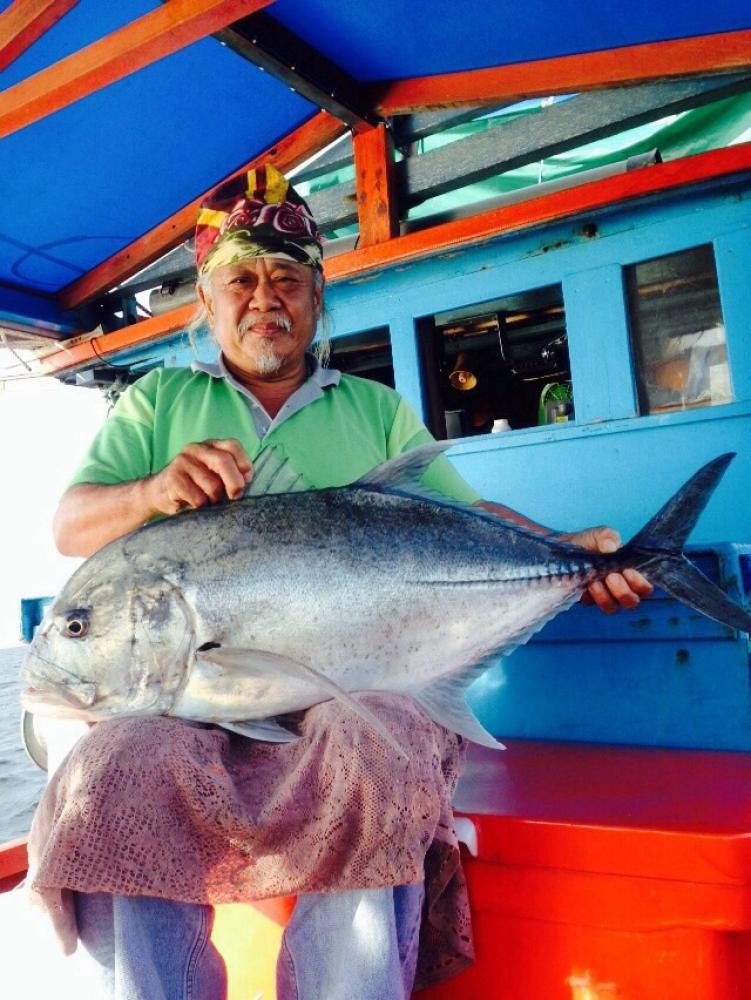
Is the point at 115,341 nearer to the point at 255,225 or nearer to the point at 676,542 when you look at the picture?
the point at 255,225

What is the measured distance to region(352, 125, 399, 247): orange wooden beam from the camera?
348 cm

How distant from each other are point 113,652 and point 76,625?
0.31ft

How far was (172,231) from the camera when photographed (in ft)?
13.9

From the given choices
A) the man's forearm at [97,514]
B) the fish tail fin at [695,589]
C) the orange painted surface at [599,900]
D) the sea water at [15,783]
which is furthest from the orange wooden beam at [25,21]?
the orange painted surface at [599,900]

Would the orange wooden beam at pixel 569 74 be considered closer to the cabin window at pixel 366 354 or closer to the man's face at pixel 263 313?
the cabin window at pixel 366 354

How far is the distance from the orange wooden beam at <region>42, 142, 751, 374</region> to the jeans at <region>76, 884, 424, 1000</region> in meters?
2.60

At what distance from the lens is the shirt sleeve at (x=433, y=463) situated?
6.49 feet

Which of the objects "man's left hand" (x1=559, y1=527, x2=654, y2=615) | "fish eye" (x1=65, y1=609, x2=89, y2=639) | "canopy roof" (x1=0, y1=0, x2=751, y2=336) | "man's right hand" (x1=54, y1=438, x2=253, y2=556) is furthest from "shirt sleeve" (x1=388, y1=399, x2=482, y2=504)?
"canopy roof" (x1=0, y1=0, x2=751, y2=336)

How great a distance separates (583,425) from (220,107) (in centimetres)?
215

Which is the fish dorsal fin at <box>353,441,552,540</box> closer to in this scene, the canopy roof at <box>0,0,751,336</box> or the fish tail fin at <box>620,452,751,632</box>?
the fish tail fin at <box>620,452,751,632</box>

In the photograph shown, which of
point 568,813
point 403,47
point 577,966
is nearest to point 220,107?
point 403,47

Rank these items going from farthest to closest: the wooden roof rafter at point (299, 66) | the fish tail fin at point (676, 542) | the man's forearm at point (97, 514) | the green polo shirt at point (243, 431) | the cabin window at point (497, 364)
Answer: the cabin window at point (497, 364) → the wooden roof rafter at point (299, 66) → the green polo shirt at point (243, 431) → the fish tail fin at point (676, 542) → the man's forearm at point (97, 514)

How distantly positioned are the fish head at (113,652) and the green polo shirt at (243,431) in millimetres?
422

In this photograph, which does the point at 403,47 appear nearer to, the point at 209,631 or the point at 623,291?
the point at 623,291
